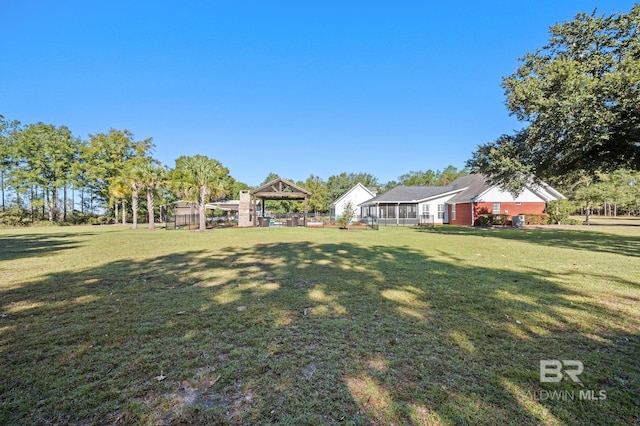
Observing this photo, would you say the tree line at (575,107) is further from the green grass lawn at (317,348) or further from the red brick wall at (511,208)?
the red brick wall at (511,208)

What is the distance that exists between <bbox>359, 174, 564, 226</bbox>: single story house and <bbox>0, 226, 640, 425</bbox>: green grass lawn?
22941 millimetres

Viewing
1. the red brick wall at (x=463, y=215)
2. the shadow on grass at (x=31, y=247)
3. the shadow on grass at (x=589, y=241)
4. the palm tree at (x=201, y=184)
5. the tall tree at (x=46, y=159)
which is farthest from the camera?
the tall tree at (x=46, y=159)

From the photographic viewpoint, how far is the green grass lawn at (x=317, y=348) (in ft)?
6.85

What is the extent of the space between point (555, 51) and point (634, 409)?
18.7 metres

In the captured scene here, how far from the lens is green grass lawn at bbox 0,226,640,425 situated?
209cm

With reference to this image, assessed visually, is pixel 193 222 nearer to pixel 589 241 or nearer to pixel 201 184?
pixel 201 184

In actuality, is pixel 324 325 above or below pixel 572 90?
below

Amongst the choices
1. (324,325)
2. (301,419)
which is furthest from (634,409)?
(324,325)

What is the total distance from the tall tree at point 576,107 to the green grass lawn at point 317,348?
28.3 feet

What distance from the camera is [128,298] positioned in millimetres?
4793

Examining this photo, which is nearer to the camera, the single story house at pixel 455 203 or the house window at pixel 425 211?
the single story house at pixel 455 203

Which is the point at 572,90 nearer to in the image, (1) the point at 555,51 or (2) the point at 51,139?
(1) the point at 555,51

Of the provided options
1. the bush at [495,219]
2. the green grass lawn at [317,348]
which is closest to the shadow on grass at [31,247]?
the green grass lawn at [317,348]

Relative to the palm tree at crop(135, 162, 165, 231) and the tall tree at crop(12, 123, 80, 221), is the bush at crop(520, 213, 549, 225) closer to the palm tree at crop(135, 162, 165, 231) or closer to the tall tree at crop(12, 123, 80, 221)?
the palm tree at crop(135, 162, 165, 231)
